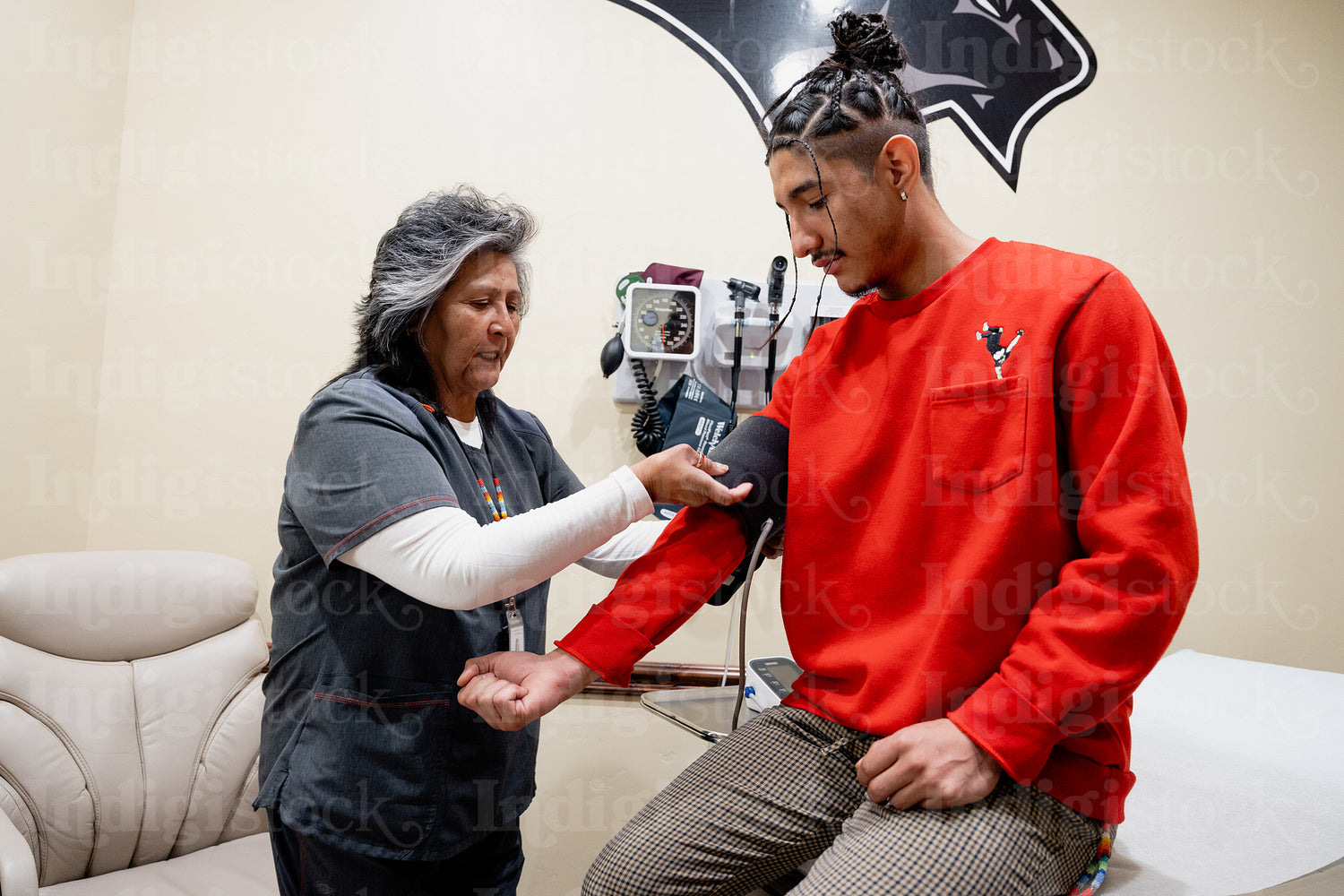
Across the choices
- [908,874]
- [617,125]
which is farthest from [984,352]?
[617,125]

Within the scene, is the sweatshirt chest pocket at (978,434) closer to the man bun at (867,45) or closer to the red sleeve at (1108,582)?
the red sleeve at (1108,582)

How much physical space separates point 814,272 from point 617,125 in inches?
23.2

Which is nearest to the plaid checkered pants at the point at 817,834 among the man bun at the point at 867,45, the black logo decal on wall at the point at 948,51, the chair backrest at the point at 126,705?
the man bun at the point at 867,45

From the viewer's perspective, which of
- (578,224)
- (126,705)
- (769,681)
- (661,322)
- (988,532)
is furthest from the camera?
(578,224)

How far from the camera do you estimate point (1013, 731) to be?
79cm

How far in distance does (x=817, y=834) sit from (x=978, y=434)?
0.48m

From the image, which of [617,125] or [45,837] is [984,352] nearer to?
[617,125]

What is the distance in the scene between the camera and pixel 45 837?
1475mm

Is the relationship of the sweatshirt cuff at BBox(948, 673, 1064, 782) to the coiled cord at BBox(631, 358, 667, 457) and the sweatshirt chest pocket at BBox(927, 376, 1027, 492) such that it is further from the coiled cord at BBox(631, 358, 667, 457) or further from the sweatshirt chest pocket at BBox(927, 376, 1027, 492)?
the coiled cord at BBox(631, 358, 667, 457)

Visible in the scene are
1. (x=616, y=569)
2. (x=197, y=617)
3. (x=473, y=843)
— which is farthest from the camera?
(x=197, y=617)

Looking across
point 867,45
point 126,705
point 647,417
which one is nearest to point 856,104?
point 867,45

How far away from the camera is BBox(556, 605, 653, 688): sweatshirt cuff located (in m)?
1.02

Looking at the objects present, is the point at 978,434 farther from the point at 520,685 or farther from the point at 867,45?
the point at 520,685

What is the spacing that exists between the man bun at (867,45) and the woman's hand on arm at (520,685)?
844 mm
